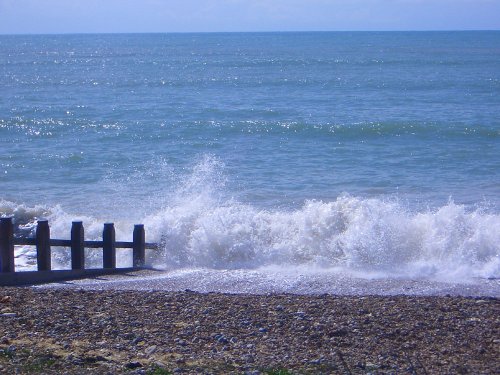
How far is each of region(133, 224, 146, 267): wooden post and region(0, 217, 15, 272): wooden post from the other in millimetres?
1878

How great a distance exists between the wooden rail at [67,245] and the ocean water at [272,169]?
799 millimetres

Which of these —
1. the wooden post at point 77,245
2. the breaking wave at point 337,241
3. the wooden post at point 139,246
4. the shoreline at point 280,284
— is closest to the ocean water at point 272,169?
the breaking wave at point 337,241

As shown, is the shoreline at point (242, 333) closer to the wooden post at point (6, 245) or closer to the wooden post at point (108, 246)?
the wooden post at point (6, 245)

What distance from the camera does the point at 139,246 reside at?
11.8 m

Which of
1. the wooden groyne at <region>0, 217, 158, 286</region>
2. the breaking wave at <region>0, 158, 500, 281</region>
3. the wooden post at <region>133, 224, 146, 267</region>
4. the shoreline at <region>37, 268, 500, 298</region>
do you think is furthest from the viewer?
the breaking wave at <region>0, 158, 500, 281</region>

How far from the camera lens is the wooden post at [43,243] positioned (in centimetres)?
1073

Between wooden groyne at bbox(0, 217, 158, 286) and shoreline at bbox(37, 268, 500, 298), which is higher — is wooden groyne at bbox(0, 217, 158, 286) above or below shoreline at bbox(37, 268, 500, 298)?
above

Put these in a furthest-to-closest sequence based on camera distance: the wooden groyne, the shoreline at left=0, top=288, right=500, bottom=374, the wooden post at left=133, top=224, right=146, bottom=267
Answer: the wooden post at left=133, top=224, right=146, bottom=267
the wooden groyne
the shoreline at left=0, top=288, right=500, bottom=374

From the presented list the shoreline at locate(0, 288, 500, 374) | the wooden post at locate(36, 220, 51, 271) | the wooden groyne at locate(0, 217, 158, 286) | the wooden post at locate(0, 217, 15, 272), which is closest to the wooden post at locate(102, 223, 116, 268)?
the wooden groyne at locate(0, 217, 158, 286)

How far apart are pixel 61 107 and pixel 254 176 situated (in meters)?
18.5

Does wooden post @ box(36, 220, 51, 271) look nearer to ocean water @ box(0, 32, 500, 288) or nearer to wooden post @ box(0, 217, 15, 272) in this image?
wooden post @ box(0, 217, 15, 272)

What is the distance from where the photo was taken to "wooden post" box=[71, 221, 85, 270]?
1094 cm

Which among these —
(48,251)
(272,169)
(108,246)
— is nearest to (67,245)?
(48,251)

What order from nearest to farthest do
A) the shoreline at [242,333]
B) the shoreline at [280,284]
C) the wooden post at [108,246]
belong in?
the shoreline at [242,333] < the shoreline at [280,284] < the wooden post at [108,246]
